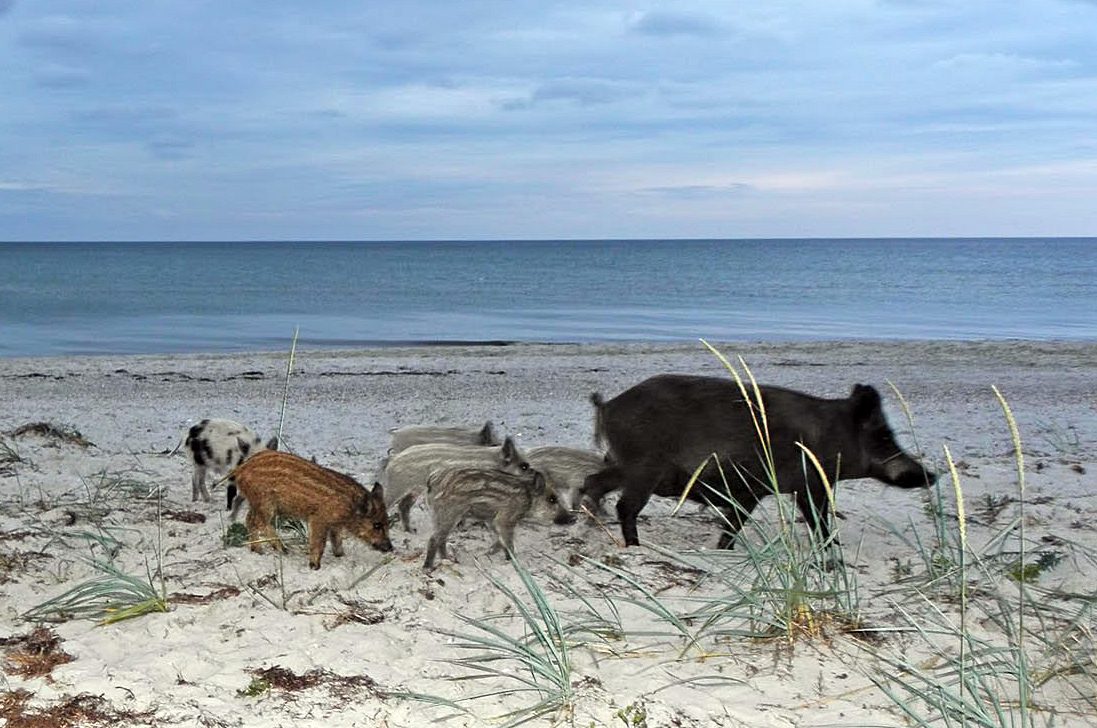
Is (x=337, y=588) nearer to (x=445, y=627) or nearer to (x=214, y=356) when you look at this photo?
(x=445, y=627)

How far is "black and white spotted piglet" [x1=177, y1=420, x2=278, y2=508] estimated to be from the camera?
757cm

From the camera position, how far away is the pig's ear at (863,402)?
19.6 ft

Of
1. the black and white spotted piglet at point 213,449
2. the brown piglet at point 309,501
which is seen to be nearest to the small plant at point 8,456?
the black and white spotted piglet at point 213,449

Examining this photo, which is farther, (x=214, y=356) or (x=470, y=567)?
(x=214, y=356)

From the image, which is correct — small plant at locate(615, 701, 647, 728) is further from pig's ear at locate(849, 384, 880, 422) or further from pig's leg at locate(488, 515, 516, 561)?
pig's ear at locate(849, 384, 880, 422)

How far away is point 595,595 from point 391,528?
197 cm

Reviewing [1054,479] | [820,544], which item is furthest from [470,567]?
[1054,479]

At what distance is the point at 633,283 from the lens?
6450 cm

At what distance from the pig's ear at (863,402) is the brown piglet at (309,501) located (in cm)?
259

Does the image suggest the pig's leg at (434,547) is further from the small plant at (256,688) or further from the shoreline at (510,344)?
the shoreline at (510,344)

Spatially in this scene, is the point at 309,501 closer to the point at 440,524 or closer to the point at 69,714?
the point at 440,524

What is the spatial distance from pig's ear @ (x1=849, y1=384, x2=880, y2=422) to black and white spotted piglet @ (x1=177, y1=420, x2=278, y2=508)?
3847mm

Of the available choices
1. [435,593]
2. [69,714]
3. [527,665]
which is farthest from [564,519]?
[69,714]

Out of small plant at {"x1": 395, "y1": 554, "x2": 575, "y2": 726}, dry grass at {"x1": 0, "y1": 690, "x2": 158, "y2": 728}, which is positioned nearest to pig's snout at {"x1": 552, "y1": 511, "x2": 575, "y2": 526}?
small plant at {"x1": 395, "y1": 554, "x2": 575, "y2": 726}
